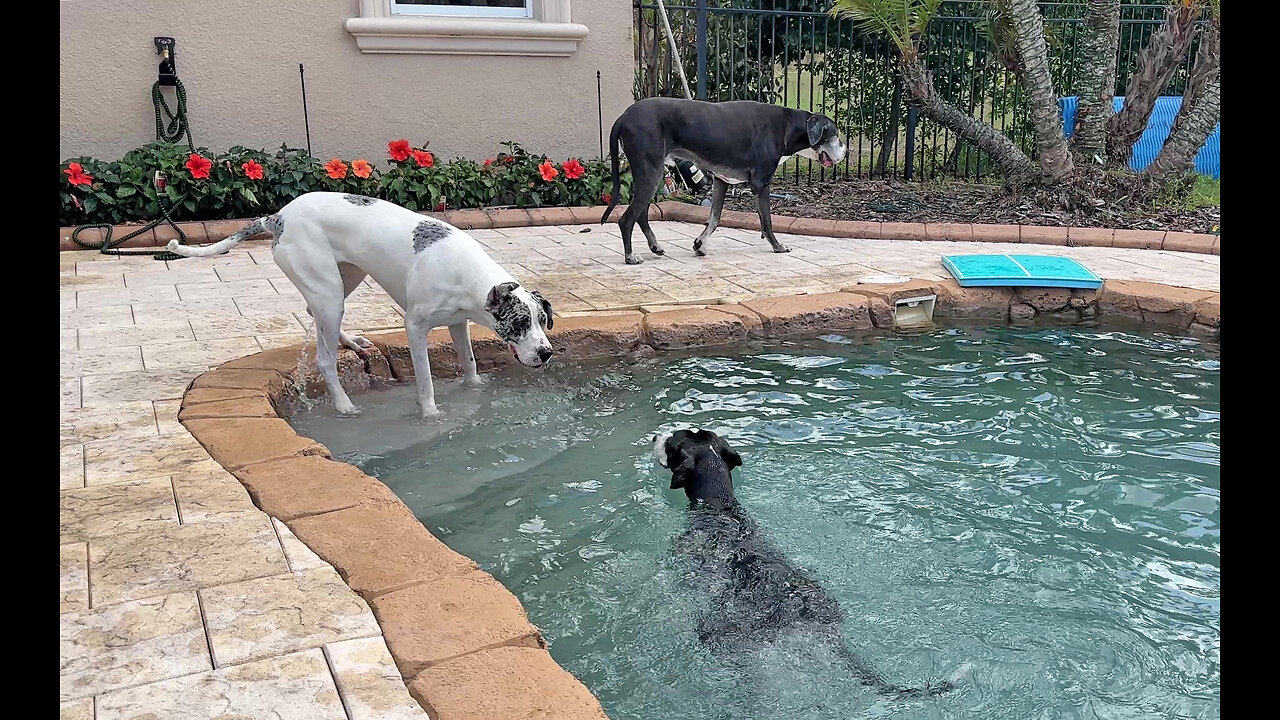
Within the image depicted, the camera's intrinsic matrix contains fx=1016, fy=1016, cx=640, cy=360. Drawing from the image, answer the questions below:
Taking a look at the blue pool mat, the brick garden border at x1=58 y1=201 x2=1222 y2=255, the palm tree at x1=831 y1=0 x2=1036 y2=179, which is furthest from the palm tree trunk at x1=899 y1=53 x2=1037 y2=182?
the blue pool mat

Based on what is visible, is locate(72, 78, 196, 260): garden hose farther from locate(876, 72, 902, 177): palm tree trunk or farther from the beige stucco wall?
locate(876, 72, 902, 177): palm tree trunk

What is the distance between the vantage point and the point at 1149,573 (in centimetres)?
334

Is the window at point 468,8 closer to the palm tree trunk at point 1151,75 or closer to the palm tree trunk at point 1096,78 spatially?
the palm tree trunk at point 1096,78

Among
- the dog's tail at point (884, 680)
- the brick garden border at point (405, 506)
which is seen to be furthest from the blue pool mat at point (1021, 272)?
the dog's tail at point (884, 680)

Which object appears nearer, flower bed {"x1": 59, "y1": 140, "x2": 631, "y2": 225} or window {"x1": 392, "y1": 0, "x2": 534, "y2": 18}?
flower bed {"x1": 59, "y1": 140, "x2": 631, "y2": 225}

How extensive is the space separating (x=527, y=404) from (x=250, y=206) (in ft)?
15.9

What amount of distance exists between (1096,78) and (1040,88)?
1.87ft

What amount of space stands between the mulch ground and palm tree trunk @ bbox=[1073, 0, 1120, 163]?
26.1 inches

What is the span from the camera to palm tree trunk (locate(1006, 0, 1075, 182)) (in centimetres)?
933

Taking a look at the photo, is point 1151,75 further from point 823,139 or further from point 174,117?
point 174,117

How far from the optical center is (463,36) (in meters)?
9.68

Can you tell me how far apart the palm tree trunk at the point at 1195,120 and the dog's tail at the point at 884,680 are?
8.62m
